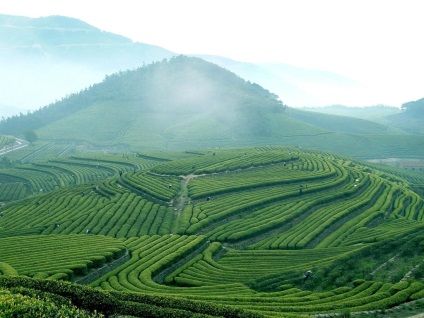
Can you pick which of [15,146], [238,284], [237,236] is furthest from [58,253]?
[15,146]

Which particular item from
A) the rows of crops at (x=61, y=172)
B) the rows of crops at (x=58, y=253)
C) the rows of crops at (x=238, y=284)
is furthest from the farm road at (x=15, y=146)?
the rows of crops at (x=238, y=284)

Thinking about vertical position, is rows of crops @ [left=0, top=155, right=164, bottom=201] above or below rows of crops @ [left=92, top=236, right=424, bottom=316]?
below

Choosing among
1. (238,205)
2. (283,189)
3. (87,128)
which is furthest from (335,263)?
(87,128)

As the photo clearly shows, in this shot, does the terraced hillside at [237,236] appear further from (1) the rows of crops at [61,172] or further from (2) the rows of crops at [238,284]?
(1) the rows of crops at [61,172]

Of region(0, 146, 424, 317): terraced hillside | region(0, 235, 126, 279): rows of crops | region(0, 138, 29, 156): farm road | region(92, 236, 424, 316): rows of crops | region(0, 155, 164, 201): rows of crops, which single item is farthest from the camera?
region(0, 138, 29, 156): farm road

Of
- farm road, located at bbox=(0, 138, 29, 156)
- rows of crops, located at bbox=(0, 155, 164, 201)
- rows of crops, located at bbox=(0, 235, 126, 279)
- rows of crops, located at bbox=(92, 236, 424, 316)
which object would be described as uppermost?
rows of crops, located at bbox=(92, 236, 424, 316)

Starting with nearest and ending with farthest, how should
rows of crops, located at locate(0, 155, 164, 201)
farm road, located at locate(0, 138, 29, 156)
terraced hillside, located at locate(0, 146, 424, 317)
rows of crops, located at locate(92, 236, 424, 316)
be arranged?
rows of crops, located at locate(92, 236, 424, 316) < terraced hillside, located at locate(0, 146, 424, 317) < rows of crops, located at locate(0, 155, 164, 201) < farm road, located at locate(0, 138, 29, 156)

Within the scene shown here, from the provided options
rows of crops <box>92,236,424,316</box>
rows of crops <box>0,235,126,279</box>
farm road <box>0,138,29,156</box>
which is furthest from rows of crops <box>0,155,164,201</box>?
rows of crops <box>92,236,424,316</box>

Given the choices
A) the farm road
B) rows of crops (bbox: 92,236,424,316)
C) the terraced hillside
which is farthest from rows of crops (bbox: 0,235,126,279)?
the farm road

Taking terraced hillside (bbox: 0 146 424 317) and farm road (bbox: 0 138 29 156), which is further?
farm road (bbox: 0 138 29 156)

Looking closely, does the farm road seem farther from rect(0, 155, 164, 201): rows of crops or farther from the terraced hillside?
the terraced hillside
